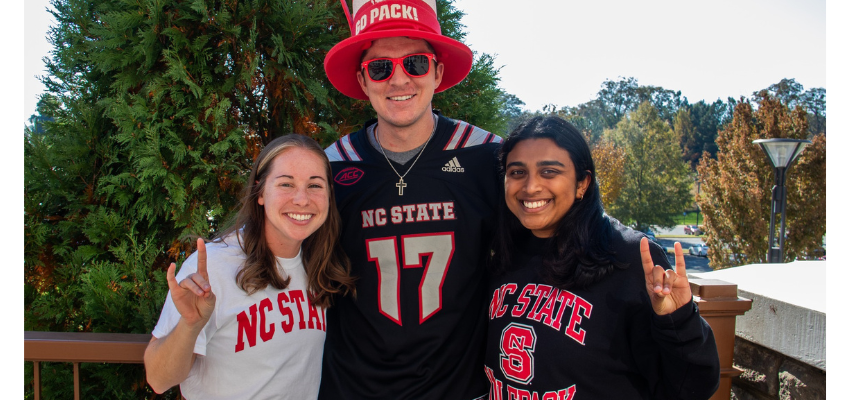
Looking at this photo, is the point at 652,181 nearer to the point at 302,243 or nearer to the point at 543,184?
the point at 543,184

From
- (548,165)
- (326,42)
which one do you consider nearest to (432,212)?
(548,165)

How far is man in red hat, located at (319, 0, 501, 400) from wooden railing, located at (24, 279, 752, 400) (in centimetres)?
90

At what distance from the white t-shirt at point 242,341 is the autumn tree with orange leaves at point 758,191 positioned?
583 inches

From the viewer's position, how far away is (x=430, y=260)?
2.17m

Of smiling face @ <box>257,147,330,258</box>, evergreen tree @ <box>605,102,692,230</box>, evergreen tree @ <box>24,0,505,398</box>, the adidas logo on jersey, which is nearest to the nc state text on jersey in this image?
the adidas logo on jersey

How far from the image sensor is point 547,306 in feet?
5.64

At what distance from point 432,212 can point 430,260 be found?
221 millimetres

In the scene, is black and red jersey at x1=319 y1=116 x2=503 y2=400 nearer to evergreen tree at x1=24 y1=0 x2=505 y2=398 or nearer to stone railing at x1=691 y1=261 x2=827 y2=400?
evergreen tree at x1=24 y1=0 x2=505 y2=398

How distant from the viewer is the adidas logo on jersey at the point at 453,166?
2.31 metres

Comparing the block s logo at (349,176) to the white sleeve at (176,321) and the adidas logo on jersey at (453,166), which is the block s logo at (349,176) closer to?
the adidas logo on jersey at (453,166)

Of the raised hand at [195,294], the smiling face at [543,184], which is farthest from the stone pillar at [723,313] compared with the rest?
the raised hand at [195,294]

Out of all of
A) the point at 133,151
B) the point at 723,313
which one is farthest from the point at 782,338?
the point at 133,151
